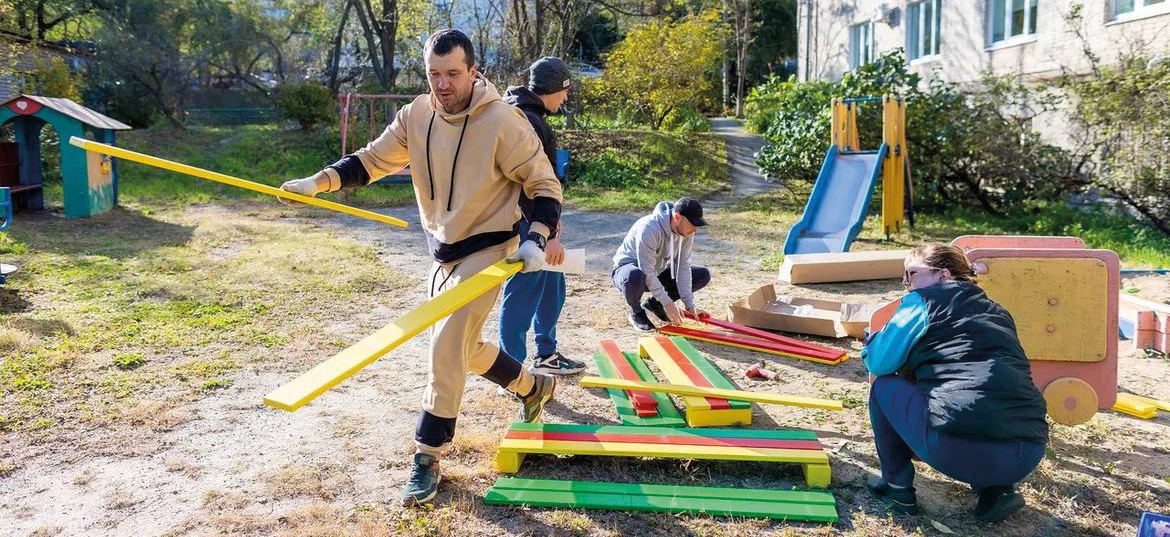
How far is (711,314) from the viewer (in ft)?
24.1

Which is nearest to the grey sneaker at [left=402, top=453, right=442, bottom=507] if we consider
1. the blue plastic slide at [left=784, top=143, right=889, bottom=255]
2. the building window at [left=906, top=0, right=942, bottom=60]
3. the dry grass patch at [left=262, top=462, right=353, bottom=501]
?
the dry grass patch at [left=262, top=462, right=353, bottom=501]

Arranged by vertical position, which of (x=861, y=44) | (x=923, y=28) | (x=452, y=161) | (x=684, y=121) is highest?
(x=861, y=44)

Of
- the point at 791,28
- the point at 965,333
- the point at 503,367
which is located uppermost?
the point at 791,28

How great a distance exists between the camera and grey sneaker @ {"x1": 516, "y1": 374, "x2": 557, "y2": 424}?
14.4 ft

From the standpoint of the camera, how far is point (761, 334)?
634cm

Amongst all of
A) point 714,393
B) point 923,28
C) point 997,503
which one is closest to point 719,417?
point 714,393

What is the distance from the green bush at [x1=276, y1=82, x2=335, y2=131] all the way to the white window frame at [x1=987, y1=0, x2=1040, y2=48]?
48.1 ft

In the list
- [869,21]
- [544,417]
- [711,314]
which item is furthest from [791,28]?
[544,417]

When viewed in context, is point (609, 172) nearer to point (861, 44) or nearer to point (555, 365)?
point (861, 44)

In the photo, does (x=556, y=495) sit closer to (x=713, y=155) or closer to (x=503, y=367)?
(x=503, y=367)

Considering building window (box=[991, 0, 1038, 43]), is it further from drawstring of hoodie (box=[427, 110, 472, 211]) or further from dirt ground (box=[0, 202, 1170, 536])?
drawstring of hoodie (box=[427, 110, 472, 211])

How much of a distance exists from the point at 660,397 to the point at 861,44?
800 inches

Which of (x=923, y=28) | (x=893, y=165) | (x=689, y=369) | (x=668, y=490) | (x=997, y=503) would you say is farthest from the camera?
(x=923, y=28)

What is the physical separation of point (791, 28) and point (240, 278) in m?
31.5
